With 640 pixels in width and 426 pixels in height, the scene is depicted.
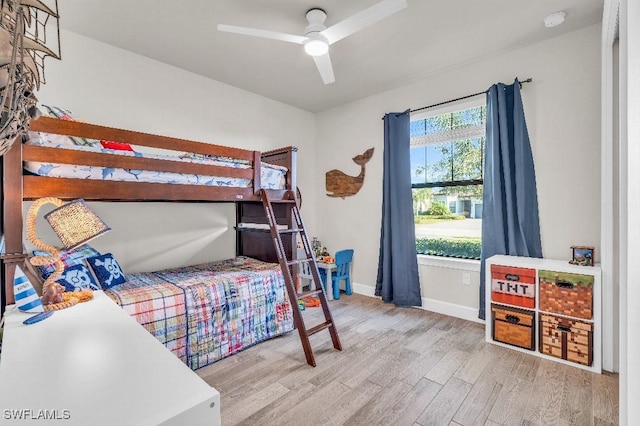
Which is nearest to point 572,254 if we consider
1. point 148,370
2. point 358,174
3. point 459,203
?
point 459,203

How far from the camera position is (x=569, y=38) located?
2664 mm

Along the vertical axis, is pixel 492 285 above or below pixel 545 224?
below

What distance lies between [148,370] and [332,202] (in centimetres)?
379

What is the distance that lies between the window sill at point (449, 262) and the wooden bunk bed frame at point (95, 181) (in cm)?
161

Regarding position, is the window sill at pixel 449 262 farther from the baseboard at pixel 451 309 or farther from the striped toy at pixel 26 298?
the striped toy at pixel 26 298

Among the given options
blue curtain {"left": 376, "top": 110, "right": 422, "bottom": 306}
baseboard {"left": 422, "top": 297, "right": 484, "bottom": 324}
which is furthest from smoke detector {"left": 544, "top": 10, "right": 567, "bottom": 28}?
A: baseboard {"left": 422, "top": 297, "right": 484, "bottom": 324}

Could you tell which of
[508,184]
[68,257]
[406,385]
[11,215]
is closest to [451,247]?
[508,184]

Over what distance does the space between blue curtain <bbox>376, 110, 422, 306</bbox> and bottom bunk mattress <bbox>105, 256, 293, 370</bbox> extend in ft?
4.61

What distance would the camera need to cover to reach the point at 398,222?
3.66 meters

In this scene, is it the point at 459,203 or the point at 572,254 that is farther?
the point at 459,203

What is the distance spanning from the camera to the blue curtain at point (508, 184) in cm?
282

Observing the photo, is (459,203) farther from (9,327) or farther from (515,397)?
(9,327)

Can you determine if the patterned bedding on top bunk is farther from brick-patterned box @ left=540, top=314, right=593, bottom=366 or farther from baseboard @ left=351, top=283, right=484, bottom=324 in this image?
brick-patterned box @ left=540, top=314, right=593, bottom=366

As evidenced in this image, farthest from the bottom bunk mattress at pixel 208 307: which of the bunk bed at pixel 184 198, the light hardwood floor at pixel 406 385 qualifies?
the light hardwood floor at pixel 406 385
